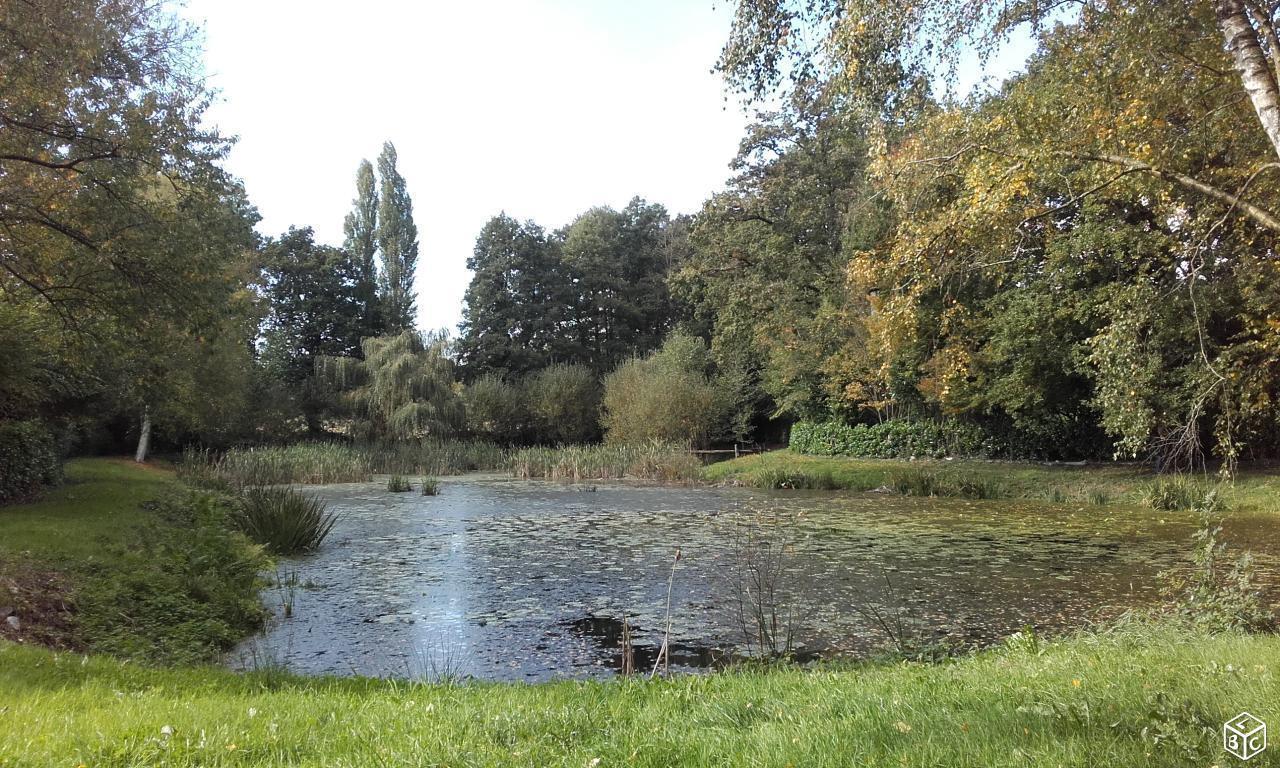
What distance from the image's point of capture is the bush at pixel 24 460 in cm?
1153

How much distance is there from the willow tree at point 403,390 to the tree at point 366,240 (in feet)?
38.8

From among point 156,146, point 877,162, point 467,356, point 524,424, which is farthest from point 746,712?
point 467,356

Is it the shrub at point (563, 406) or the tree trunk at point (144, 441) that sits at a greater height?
the shrub at point (563, 406)

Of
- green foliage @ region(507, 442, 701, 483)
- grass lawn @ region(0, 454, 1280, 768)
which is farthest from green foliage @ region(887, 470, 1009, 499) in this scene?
grass lawn @ region(0, 454, 1280, 768)

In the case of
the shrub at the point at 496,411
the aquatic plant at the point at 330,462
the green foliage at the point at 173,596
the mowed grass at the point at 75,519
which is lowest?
the green foliage at the point at 173,596

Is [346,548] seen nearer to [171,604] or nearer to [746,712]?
[171,604]

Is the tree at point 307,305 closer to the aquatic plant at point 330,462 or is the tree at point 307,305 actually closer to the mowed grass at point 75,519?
the aquatic plant at point 330,462

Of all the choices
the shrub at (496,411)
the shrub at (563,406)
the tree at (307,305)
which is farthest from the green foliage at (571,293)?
the tree at (307,305)

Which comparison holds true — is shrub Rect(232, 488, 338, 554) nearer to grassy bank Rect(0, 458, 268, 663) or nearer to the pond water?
the pond water

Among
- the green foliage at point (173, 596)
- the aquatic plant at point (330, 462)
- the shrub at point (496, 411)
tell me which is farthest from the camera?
the shrub at point (496, 411)

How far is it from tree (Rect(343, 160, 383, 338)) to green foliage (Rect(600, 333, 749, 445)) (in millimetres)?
17841

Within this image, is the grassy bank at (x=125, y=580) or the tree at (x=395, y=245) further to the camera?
the tree at (x=395, y=245)

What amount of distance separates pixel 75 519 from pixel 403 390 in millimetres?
21177

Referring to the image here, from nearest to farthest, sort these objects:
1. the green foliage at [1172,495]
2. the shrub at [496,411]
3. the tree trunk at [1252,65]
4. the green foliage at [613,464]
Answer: the tree trunk at [1252,65] → the green foliage at [1172,495] → the green foliage at [613,464] → the shrub at [496,411]
